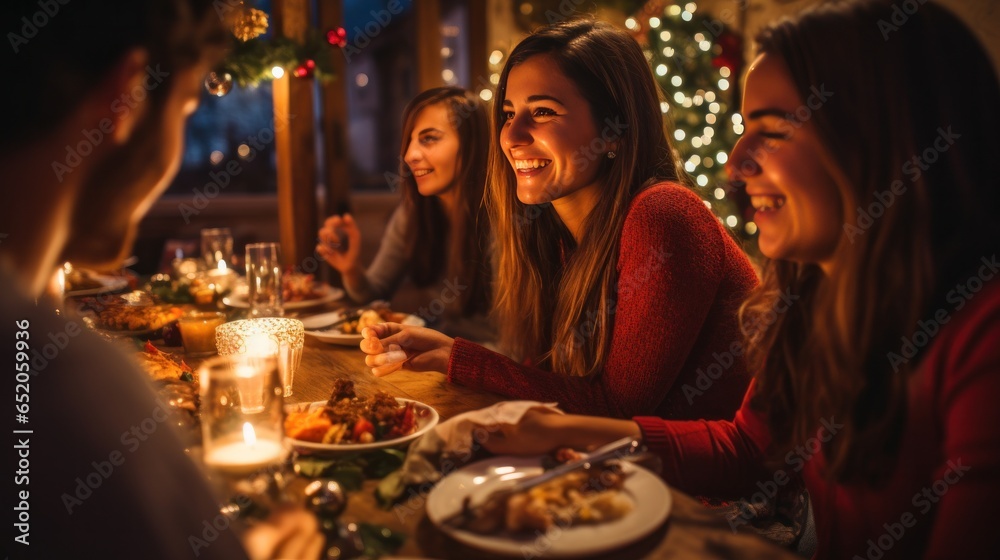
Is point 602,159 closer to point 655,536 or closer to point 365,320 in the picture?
point 365,320

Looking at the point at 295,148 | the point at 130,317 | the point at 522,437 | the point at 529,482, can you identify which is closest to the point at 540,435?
the point at 522,437

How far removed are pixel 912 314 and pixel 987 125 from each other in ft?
0.93

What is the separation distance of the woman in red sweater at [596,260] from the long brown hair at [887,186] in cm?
49

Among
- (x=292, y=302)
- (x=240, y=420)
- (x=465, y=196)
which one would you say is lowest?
(x=292, y=302)

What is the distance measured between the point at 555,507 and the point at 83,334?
25.1 inches

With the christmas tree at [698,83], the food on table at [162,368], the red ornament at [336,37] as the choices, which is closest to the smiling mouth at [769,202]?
the food on table at [162,368]

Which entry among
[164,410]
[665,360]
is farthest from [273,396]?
[665,360]

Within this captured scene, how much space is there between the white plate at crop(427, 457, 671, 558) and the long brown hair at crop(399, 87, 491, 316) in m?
1.89

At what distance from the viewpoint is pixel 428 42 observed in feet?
19.0

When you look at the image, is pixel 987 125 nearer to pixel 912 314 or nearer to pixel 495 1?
pixel 912 314

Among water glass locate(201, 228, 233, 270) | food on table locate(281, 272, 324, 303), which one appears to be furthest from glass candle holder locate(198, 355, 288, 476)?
water glass locate(201, 228, 233, 270)

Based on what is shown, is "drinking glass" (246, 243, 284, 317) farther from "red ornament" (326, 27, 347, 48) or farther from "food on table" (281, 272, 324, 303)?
"red ornament" (326, 27, 347, 48)

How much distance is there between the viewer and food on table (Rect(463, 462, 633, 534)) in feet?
3.18

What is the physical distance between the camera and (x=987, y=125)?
3.38 feet
